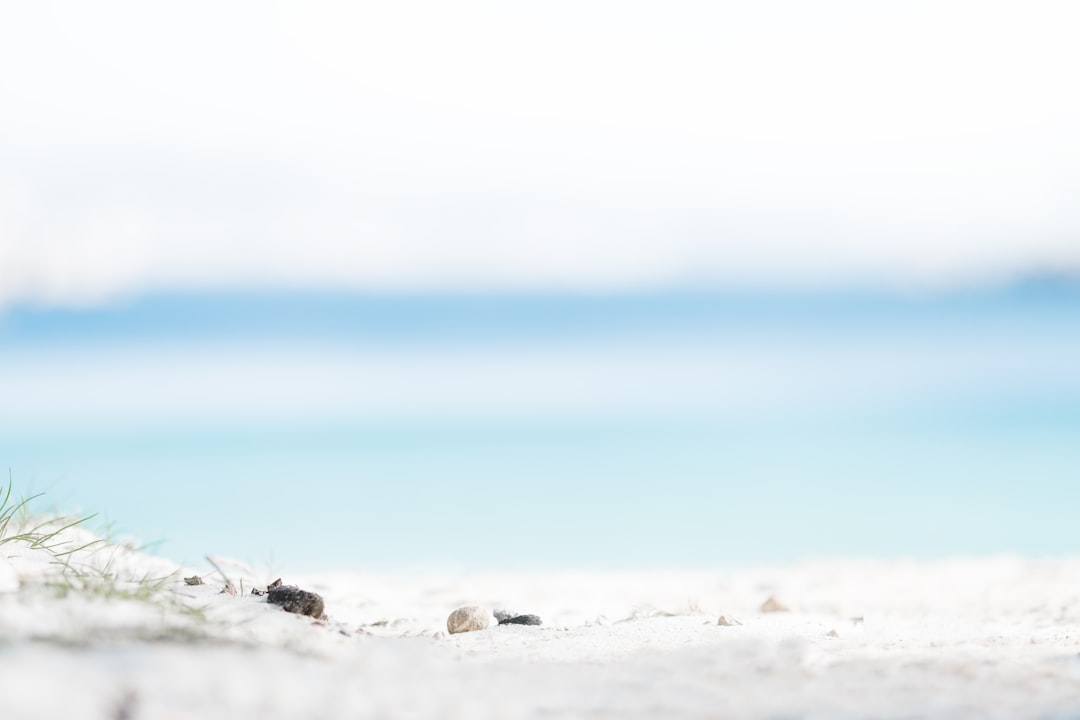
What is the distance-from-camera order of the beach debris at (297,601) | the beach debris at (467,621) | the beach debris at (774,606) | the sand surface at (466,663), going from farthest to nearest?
the beach debris at (774,606), the beach debris at (467,621), the beach debris at (297,601), the sand surface at (466,663)

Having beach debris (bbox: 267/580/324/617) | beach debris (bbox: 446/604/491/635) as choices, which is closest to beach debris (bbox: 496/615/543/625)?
beach debris (bbox: 446/604/491/635)

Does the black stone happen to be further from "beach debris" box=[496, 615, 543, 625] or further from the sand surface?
"beach debris" box=[496, 615, 543, 625]

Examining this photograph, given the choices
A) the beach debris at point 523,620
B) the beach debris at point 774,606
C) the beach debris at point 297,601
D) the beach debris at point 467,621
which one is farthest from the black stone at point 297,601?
the beach debris at point 774,606

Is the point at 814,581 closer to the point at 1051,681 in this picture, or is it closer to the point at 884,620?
the point at 884,620

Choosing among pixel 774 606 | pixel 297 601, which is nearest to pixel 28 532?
pixel 297 601

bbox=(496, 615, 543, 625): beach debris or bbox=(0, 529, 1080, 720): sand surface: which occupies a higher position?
bbox=(496, 615, 543, 625): beach debris

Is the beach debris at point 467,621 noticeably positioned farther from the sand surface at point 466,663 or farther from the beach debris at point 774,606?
the beach debris at point 774,606

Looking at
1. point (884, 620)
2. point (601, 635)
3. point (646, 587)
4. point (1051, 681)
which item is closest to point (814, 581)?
point (646, 587)
